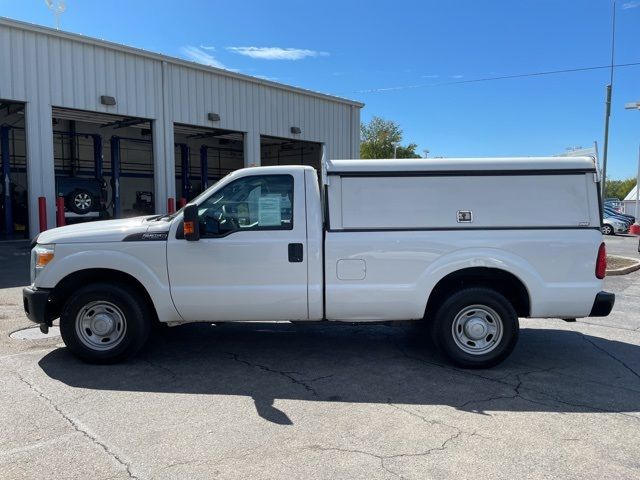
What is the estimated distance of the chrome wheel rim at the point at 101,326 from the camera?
5.15 meters

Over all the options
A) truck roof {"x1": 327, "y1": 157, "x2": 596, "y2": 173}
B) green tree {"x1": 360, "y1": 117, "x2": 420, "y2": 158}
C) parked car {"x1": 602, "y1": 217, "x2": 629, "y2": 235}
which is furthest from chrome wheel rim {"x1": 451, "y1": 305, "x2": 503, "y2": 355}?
green tree {"x1": 360, "y1": 117, "x2": 420, "y2": 158}

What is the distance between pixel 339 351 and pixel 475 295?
1.64 m

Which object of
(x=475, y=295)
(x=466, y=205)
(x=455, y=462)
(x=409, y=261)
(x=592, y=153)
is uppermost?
(x=592, y=153)

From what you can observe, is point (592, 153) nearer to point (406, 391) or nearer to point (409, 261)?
point (409, 261)

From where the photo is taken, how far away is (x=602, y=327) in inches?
277

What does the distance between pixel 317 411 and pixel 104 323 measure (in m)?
2.43

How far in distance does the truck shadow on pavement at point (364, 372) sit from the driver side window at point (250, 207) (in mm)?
1417

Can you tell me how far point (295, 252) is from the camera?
4996mm

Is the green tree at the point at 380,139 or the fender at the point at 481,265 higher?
the green tree at the point at 380,139

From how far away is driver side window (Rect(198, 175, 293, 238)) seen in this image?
506cm

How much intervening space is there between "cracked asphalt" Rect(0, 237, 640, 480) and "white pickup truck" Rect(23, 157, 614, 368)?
21.5 inches

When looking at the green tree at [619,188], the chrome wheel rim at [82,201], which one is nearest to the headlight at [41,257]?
the chrome wheel rim at [82,201]

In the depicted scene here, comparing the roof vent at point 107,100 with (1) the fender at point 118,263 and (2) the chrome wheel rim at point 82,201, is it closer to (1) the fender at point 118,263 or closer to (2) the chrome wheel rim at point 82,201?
(2) the chrome wheel rim at point 82,201

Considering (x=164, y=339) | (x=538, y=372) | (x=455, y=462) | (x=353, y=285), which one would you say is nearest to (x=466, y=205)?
(x=353, y=285)
